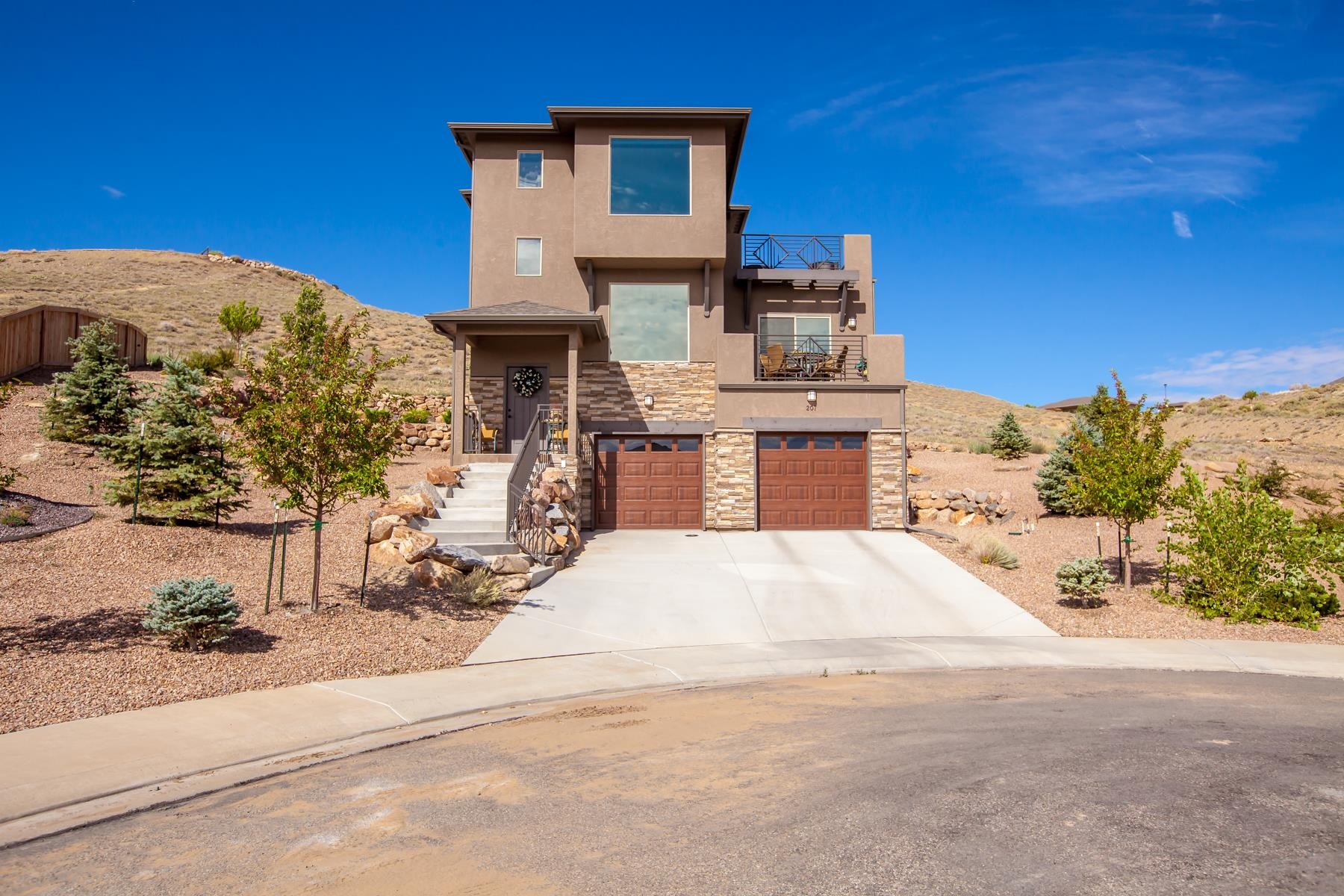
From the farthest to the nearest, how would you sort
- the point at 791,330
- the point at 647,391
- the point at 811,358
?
the point at 791,330 < the point at 811,358 < the point at 647,391

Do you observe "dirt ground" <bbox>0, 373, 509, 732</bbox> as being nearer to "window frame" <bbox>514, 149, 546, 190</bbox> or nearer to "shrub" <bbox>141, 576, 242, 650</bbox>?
"shrub" <bbox>141, 576, 242, 650</bbox>

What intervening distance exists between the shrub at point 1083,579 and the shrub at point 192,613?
1204cm

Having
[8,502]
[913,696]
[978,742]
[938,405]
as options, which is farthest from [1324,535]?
[938,405]

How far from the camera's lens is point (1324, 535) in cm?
1365

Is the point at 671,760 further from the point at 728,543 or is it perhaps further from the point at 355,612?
the point at 728,543

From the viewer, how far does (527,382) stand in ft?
70.0

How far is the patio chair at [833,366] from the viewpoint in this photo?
71.2ft

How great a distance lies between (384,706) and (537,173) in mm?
16942

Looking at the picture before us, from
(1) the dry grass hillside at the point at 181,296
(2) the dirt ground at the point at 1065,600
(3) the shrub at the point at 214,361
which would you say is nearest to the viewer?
(2) the dirt ground at the point at 1065,600

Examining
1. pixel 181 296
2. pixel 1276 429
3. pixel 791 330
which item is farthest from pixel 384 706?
pixel 181 296

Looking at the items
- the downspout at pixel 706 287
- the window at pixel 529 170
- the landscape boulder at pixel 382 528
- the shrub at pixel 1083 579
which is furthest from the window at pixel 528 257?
the shrub at pixel 1083 579

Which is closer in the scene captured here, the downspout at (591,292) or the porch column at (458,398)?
the porch column at (458,398)

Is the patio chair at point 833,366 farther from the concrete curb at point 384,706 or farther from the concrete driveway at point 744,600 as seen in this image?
the concrete curb at point 384,706

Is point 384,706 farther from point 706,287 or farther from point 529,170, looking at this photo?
point 529,170
